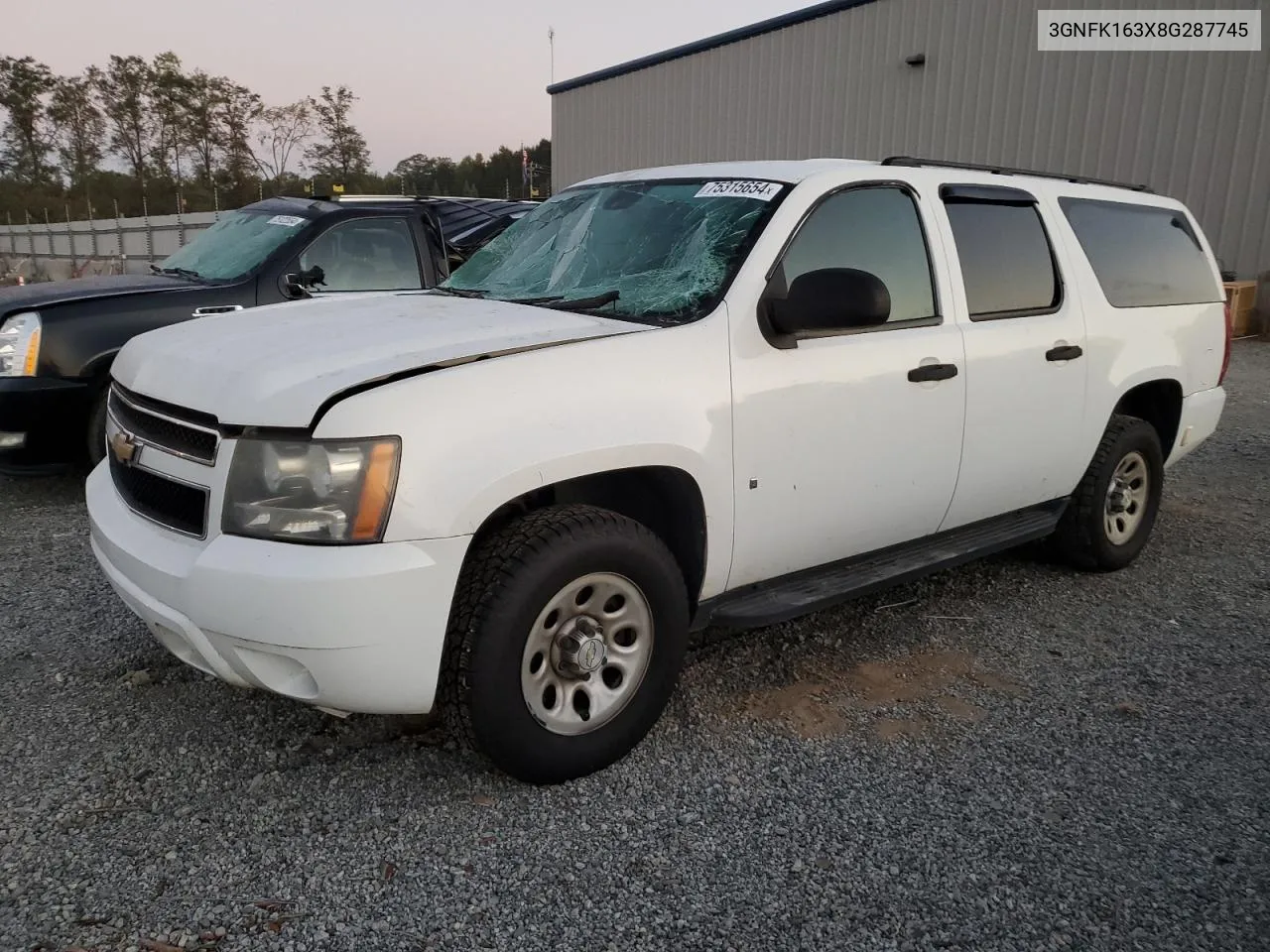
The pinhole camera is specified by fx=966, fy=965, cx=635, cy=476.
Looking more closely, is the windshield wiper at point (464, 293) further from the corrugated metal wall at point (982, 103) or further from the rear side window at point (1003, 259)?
the corrugated metal wall at point (982, 103)

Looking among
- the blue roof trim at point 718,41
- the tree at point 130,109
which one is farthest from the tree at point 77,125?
the blue roof trim at point 718,41

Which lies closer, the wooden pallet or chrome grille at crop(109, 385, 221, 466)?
chrome grille at crop(109, 385, 221, 466)

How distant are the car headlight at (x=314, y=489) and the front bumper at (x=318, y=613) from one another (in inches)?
1.7

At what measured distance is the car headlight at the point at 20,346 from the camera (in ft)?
17.0

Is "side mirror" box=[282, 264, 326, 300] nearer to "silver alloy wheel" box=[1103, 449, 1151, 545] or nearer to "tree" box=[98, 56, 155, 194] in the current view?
"silver alloy wheel" box=[1103, 449, 1151, 545]

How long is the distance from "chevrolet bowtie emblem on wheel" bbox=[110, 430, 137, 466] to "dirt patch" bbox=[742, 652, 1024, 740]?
2.11 m

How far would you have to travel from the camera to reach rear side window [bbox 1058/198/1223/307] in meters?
4.41

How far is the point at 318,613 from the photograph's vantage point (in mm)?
2346

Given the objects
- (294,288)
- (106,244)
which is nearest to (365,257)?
(294,288)

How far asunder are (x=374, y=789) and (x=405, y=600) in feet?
2.37

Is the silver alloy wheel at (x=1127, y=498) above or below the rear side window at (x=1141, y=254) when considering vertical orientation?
below

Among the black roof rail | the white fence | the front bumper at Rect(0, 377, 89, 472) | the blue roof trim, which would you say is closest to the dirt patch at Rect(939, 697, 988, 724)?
the black roof rail

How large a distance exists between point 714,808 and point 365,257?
4777 mm

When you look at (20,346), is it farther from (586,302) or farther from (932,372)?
(932,372)
